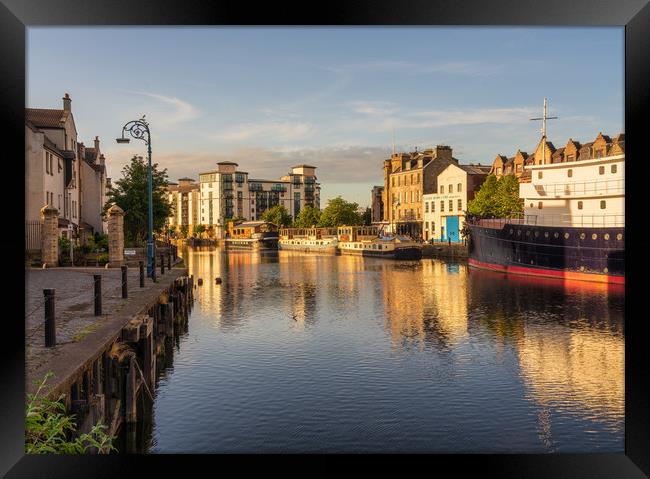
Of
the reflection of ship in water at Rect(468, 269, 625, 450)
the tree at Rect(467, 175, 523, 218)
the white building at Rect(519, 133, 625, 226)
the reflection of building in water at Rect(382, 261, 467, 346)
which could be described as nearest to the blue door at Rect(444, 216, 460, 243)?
the tree at Rect(467, 175, 523, 218)

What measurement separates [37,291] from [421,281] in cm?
2750

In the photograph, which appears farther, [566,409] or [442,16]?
[566,409]

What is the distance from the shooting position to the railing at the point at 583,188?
44.1 metres

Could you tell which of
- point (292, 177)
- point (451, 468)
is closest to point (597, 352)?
point (451, 468)

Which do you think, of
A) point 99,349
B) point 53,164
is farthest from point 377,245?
point 99,349

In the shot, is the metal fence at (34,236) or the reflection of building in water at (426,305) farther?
the metal fence at (34,236)

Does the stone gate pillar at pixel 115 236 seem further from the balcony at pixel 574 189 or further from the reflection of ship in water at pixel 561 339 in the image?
the balcony at pixel 574 189

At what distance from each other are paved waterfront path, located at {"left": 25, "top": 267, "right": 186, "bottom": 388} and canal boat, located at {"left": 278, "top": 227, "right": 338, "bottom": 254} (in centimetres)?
6649

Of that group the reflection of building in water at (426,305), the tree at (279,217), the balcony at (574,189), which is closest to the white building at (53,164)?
the reflection of building in water at (426,305)

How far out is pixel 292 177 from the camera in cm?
18912

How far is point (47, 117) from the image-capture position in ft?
162

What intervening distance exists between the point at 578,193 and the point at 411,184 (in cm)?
5164

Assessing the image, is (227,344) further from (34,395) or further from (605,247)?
(605,247)

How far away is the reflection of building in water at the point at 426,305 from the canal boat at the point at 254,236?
226 feet
